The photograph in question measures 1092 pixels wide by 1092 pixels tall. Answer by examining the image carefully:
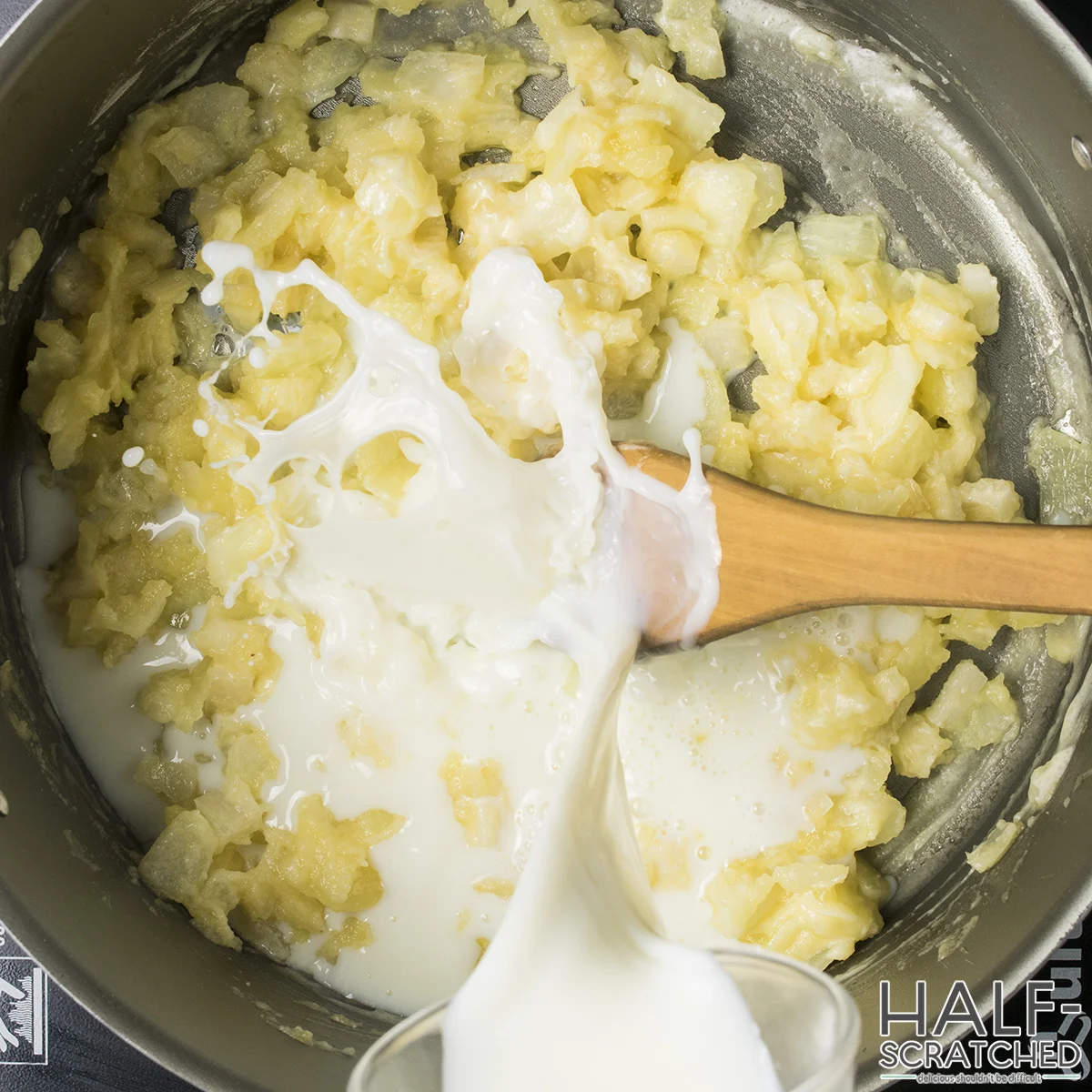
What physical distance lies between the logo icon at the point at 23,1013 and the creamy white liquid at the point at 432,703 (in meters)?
0.28

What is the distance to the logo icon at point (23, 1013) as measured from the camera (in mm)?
1533

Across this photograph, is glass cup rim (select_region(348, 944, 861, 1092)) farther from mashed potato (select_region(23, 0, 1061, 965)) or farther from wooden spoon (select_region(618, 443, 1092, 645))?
wooden spoon (select_region(618, 443, 1092, 645))

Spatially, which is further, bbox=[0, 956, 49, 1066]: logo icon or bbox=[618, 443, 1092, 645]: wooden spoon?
bbox=[0, 956, 49, 1066]: logo icon

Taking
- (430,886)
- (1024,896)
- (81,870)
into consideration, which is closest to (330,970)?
(430,886)

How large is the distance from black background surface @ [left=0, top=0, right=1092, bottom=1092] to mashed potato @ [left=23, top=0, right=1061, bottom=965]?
0.77 feet

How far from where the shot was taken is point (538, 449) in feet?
4.95

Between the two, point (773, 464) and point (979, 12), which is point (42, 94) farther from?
point (979, 12)

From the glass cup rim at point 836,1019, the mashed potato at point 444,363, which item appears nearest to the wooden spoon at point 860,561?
the mashed potato at point 444,363

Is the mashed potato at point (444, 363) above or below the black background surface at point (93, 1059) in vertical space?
above

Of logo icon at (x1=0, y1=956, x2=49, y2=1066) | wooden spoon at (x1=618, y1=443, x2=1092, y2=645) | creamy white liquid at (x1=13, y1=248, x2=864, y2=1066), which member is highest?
wooden spoon at (x1=618, y1=443, x2=1092, y2=645)

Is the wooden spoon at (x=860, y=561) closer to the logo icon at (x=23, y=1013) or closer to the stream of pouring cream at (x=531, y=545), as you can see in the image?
the stream of pouring cream at (x=531, y=545)

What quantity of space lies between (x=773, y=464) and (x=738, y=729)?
37 cm

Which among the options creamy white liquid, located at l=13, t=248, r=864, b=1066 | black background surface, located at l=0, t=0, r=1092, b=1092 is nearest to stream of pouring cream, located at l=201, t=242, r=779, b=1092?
creamy white liquid, located at l=13, t=248, r=864, b=1066

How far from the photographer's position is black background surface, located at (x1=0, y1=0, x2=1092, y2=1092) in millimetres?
1521
